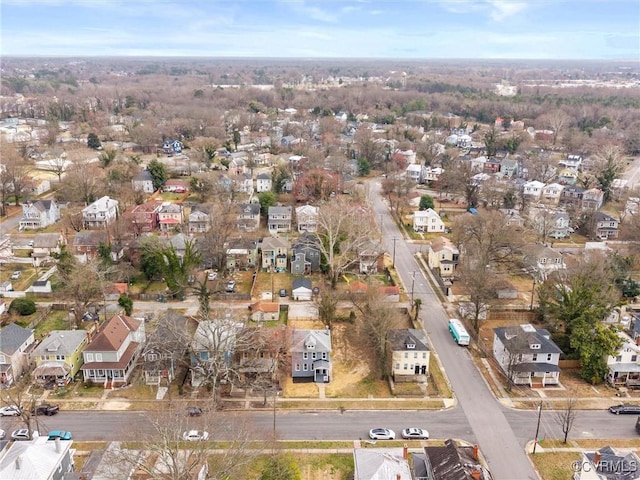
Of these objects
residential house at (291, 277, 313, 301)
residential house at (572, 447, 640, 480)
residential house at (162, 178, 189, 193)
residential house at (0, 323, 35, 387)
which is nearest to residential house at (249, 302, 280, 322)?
residential house at (291, 277, 313, 301)

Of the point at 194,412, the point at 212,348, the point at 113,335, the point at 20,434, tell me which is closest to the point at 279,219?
the point at 113,335

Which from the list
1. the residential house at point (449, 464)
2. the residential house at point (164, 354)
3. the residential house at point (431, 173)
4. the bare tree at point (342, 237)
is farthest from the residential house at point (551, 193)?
the residential house at point (164, 354)

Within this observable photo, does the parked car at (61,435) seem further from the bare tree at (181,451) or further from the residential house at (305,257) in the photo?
the residential house at (305,257)

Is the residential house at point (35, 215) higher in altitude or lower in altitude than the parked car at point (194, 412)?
higher

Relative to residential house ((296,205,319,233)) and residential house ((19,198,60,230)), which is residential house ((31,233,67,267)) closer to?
residential house ((19,198,60,230))

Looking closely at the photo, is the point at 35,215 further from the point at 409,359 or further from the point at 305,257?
the point at 409,359

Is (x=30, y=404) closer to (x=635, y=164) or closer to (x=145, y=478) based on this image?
(x=145, y=478)
